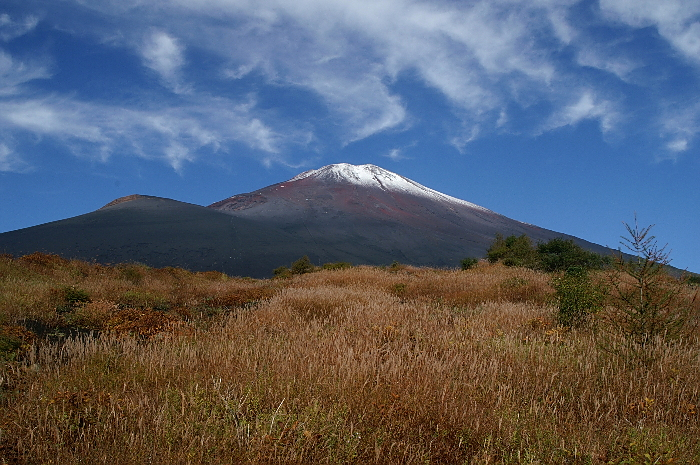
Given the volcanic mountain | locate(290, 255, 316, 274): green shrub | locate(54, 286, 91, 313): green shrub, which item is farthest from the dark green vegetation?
the volcanic mountain

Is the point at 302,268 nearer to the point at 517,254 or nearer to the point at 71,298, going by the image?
the point at 517,254

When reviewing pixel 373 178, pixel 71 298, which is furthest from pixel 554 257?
pixel 373 178

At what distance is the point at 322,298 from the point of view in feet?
33.6

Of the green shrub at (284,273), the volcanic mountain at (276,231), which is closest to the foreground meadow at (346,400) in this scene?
the green shrub at (284,273)

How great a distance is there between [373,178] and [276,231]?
9231 centimetres

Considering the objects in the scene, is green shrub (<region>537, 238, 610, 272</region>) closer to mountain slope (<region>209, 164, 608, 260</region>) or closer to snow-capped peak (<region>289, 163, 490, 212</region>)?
mountain slope (<region>209, 164, 608, 260</region>)

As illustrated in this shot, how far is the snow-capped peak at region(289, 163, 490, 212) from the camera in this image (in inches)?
6422

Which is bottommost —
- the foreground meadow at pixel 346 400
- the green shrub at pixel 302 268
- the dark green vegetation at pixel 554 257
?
the foreground meadow at pixel 346 400

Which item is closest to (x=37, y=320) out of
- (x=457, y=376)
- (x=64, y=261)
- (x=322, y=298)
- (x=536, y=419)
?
(x=322, y=298)

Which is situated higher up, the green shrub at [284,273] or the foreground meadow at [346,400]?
the green shrub at [284,273]

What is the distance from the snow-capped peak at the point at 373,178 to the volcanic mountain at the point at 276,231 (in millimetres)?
7967

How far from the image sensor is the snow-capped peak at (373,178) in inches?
6422

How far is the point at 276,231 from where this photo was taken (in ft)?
294

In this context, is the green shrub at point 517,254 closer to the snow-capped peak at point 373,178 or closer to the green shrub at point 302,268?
the green shrub at point 302,268
